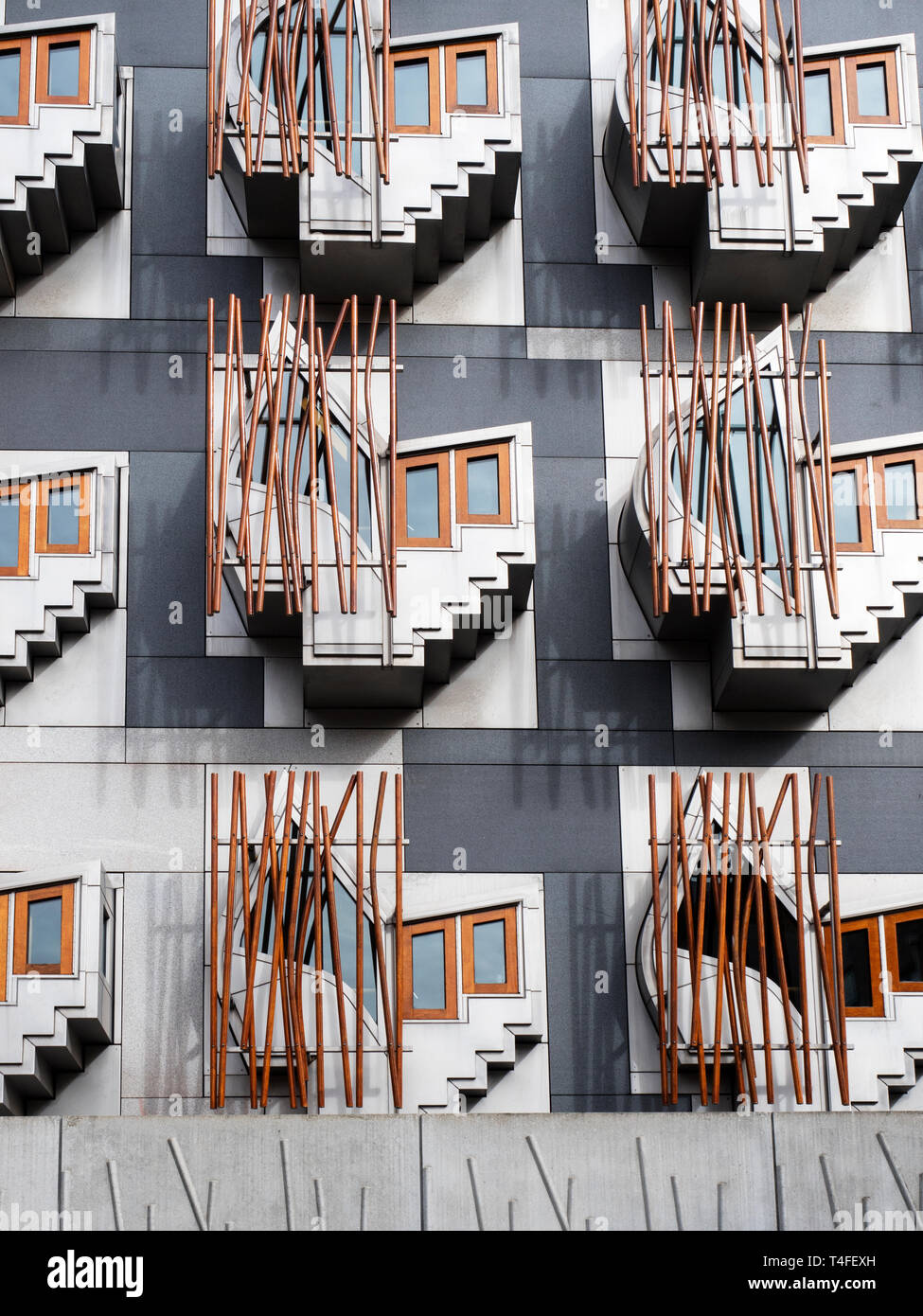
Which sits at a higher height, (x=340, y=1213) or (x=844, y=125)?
(x=844, y=125)

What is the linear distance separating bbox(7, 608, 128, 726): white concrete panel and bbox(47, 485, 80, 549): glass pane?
2.95ft

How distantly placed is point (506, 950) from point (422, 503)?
4232 millimetres

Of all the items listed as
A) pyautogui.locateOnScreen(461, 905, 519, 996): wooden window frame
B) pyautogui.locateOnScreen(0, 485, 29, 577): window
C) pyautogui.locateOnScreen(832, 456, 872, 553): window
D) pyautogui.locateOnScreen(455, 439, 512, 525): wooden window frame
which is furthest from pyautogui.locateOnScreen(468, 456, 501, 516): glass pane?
pyautogui.locateOnScreen(0, 485, 29, 577): window

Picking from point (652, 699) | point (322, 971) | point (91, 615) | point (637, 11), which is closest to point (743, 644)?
point (652, 699)

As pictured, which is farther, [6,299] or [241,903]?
[6,299]

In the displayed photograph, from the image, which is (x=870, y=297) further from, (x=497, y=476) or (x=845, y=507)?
(x=497, y=476)

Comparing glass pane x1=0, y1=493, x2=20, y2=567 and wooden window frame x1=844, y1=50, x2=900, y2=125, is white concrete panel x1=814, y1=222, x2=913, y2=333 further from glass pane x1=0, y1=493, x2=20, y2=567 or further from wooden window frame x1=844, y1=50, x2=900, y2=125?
glass pane x1=0, y1=493, x2=20, y2=567

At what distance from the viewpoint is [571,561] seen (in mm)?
20766

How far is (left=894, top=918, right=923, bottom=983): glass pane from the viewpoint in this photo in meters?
18.9

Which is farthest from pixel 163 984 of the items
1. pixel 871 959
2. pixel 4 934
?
pixel 871 959

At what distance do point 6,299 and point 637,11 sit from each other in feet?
24.3
